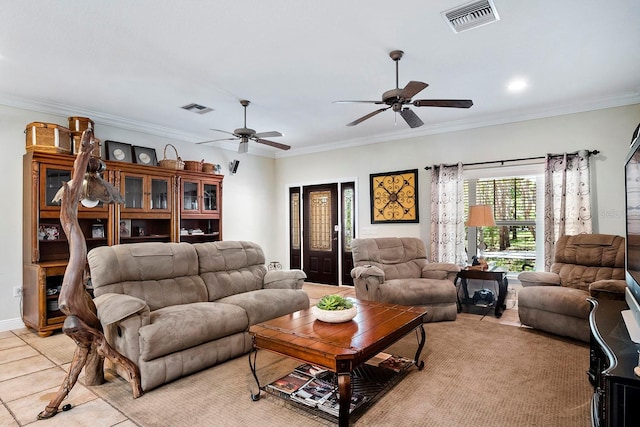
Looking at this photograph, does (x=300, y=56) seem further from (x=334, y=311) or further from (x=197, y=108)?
(x=334, y=311)

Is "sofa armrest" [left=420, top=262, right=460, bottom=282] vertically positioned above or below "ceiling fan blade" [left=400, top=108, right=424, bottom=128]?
below

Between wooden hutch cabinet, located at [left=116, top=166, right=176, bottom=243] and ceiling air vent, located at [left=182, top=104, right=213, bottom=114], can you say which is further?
wooden hutch cabinet, located at [left=116, top=166, right=176, bottom=243]

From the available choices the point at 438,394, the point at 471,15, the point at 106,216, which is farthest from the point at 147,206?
the point at 471,15

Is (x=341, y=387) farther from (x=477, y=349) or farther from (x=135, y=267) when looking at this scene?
(x=135, y=267)

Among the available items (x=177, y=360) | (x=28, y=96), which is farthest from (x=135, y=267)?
(x=28, y=96)

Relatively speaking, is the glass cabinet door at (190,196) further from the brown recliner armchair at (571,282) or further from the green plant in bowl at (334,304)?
the brown recliner armchair at (571,282)

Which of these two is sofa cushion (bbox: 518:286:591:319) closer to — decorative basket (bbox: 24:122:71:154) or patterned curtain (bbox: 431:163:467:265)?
patterned curtain (bbox: 431:163:467:265)

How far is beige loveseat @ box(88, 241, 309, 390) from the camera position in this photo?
101 inches

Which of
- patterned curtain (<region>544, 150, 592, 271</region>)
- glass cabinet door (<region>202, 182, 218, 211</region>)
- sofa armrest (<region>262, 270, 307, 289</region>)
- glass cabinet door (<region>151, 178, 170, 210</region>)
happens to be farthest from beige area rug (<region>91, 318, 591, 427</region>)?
glass cabinet door (<region>202, 182, 218, 211</region>)

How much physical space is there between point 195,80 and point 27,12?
144 cm

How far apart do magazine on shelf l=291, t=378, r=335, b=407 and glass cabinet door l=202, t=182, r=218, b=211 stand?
3.91 metres

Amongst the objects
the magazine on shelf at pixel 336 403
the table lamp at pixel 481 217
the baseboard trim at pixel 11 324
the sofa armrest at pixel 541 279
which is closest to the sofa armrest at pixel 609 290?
the sofa armrest at pixel 541 279

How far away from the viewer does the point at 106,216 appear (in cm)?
455

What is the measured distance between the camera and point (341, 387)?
202 centimetres
